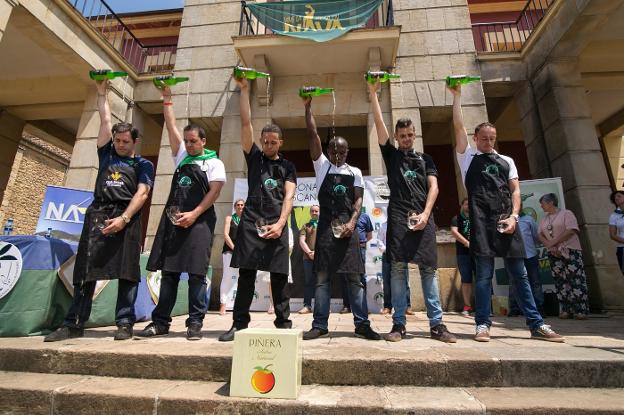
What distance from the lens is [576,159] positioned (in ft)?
20.8

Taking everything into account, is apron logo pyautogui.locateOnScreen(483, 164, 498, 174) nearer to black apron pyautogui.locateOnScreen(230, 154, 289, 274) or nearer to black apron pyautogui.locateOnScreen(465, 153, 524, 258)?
black apron pyautogui.locateOnScreen(465, 153, 524, 258)

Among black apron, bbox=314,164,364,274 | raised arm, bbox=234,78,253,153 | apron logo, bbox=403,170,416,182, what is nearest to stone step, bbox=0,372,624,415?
black apron, bbox=314,164,364,274

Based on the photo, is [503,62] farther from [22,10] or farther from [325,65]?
[22,10]

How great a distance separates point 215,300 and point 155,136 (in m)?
6.08

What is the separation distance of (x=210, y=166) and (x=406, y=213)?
2000 mm

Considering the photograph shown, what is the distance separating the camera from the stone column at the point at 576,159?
5.84 meters

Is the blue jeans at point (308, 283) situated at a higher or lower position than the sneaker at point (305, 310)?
higher

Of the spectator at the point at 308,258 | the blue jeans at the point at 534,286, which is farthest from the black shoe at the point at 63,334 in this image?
the blue jeans at the point at 534,286

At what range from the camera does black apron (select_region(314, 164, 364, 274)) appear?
10.2 ft

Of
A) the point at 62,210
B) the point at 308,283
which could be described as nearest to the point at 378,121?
the point at 308,283

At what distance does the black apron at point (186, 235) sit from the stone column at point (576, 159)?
656 centimetres

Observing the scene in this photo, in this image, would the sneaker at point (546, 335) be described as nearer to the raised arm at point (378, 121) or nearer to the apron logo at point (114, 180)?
the raised arm at point (378, 121)

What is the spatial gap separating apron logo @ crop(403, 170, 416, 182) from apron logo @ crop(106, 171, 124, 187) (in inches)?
110

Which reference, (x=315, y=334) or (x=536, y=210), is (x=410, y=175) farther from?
(x=536, y=210)
